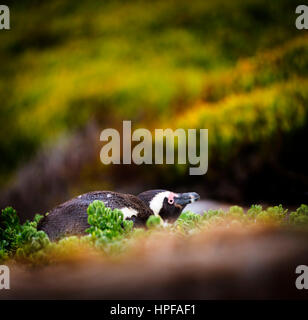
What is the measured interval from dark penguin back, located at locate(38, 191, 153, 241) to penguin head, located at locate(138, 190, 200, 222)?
161 mm

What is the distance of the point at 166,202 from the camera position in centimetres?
212

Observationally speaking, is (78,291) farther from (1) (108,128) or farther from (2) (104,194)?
(1) (108,128)

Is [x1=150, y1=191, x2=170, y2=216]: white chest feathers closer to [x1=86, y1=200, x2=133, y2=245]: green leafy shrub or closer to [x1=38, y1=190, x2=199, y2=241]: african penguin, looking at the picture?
[x1=38, y1=190, x2=199, y2=241]: african penguin

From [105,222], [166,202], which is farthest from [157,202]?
[105,222]

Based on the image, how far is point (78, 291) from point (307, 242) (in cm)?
56

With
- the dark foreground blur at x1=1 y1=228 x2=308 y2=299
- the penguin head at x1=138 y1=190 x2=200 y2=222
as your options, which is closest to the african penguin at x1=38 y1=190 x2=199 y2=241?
the penguin head at x1=138 y1=190 x2=200 y2=222

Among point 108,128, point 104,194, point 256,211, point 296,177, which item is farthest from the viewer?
point 108,128

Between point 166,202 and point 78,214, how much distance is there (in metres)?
0.53

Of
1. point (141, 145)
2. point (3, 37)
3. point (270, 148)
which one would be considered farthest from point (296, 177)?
point (3, 37)

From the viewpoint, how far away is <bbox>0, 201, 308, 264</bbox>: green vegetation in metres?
1.19

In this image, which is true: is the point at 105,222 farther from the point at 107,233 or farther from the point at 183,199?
the point at 183,199

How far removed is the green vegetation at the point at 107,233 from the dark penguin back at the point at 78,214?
11 centimetres

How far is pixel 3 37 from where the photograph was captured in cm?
341

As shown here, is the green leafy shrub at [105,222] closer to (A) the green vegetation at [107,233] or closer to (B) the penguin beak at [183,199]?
(A) the green vegetation at [107,233]
